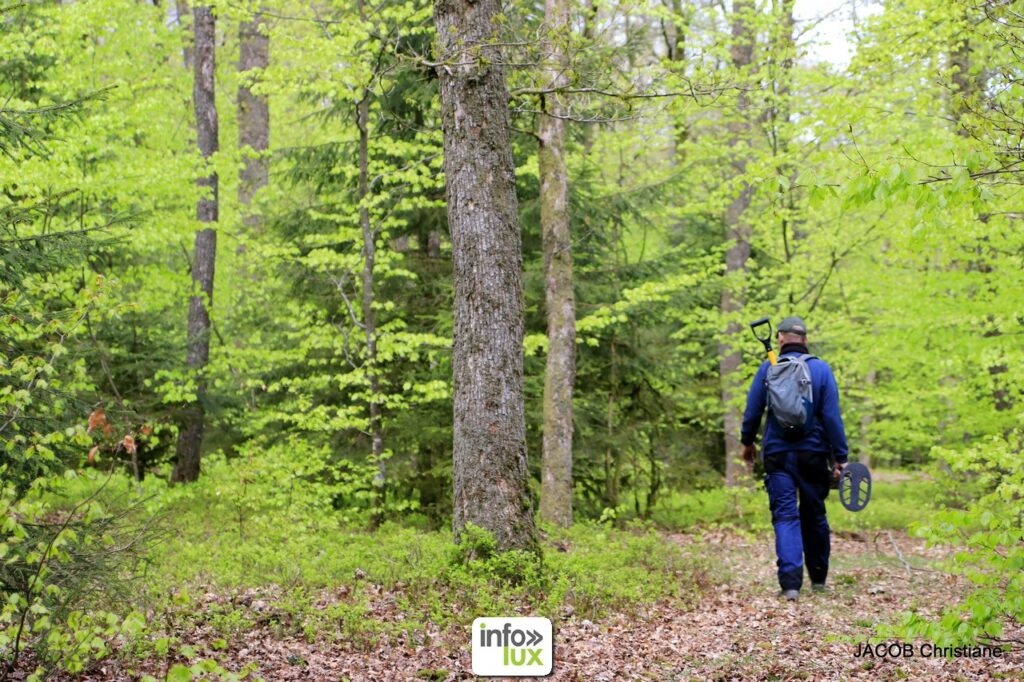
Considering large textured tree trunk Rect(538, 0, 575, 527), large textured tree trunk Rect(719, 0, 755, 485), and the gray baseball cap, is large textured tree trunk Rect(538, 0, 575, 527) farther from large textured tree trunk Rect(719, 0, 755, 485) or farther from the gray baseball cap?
large textured tree trunk Rect(719, 0, 755, 485)

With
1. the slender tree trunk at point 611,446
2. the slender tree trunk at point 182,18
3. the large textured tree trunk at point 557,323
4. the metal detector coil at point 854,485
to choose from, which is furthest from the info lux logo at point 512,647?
the slender tree trunk at point 182,18

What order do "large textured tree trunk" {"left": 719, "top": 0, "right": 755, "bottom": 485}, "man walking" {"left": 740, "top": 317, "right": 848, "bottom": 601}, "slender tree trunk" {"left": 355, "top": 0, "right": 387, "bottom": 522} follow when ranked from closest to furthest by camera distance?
"man walking" {"left": 740, "top": 317, "right": 848, "bottom": 601} < "slender tree trunk" {"left": 355, "top": 0, "right": 387, "bottom": 522} < "large textured tree trunk" {"left": 719, "top": 0, "right": 755, "bottom": 485}

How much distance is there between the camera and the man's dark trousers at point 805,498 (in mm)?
7215

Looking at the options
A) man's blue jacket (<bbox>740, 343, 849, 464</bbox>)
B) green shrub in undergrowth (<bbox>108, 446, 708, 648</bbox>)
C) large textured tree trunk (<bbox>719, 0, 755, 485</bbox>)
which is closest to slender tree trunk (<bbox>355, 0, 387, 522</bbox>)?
green shrub in undergrowth (<bbox>108, 446, 708, 648</bbox>)

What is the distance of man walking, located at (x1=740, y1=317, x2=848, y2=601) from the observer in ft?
23.5

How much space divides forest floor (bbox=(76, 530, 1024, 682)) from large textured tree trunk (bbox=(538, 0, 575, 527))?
3375 mm

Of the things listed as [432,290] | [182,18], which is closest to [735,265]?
[432,290]

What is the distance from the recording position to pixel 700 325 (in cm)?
1579

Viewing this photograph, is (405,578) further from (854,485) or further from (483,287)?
(854,485)

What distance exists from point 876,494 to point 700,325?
20.7ft

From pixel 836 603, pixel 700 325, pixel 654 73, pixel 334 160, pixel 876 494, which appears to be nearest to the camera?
pixel 836 603

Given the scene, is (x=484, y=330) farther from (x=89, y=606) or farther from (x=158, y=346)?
(x=158, y=346)

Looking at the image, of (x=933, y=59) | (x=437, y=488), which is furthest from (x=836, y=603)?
(x=933, y=59)

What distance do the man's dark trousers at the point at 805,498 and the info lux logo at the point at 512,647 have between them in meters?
2.64
